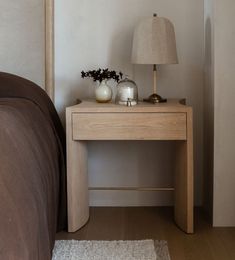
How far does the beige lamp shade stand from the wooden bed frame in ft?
1.71

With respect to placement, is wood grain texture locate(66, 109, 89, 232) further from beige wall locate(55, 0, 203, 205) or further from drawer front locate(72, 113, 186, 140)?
beige wall locate(55, 0, 203, 205)

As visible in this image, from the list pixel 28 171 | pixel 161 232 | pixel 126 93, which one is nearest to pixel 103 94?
pixel 126 93

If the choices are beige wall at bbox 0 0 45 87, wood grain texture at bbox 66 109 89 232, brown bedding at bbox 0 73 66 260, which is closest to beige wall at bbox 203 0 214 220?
wood grain texture at bbox 66 109 89 232

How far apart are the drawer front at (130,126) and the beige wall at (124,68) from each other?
0.52 metres

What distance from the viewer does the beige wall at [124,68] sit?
2.47m

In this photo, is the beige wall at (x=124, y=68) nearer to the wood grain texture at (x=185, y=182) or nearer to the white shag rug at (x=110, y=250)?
the wood grain texture at (x=185, y=182)

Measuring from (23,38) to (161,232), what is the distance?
126 centimetres

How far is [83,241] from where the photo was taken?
201cm

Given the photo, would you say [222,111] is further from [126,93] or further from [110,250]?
[110,250]

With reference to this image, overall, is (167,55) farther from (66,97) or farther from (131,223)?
(131,223)

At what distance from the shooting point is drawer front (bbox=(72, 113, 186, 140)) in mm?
2025

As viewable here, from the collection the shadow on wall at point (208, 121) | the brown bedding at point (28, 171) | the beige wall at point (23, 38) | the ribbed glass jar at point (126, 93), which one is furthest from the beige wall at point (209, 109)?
the beige wall at point (23, 38)

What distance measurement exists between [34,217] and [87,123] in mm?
893

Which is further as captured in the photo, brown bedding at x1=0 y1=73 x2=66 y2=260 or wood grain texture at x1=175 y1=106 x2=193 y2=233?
wood grain texture at x1=175 y1=106 x2=193 y2=233
